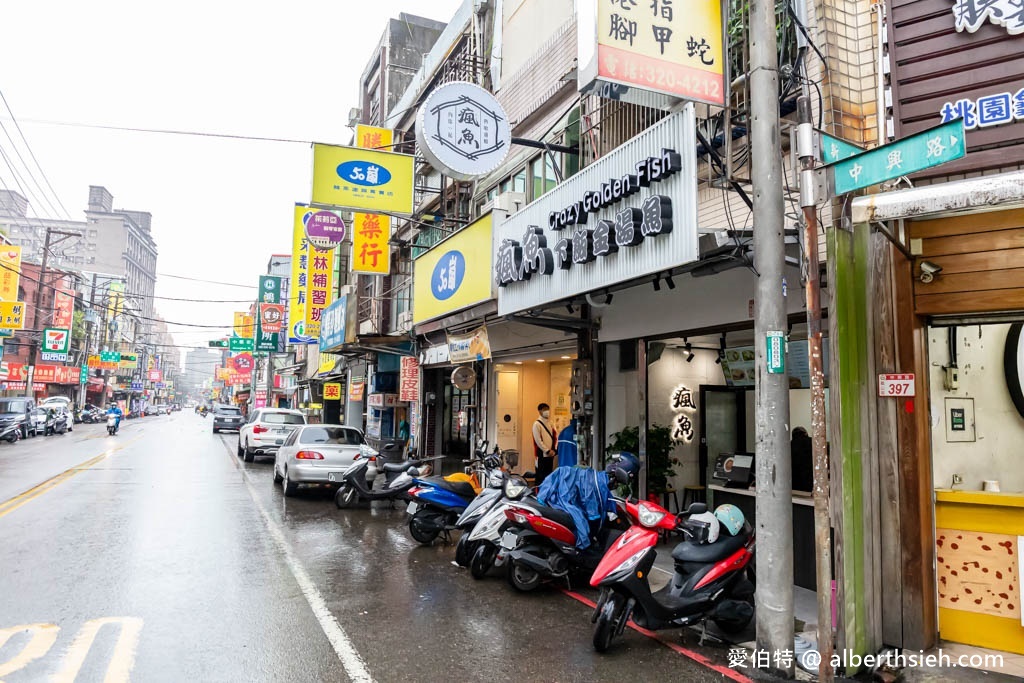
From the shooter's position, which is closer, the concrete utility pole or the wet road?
the wet road

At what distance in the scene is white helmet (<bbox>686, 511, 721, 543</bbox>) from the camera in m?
5.59

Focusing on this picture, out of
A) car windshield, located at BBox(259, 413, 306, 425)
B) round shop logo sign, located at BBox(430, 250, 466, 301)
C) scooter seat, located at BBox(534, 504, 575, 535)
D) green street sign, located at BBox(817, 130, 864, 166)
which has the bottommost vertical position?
scooter seat, located at BBox(534, 504, 575, 535)

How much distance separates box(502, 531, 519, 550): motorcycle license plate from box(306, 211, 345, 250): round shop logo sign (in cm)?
1517

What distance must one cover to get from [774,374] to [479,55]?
44.1ft

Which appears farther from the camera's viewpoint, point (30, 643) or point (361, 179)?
point (361, 179)

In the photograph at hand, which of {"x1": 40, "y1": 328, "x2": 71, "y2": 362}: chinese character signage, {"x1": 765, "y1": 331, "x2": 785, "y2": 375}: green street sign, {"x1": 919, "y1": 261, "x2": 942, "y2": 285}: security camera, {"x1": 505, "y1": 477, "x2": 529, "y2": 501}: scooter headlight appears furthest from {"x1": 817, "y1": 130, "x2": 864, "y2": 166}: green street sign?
{"x1": 40, "y1": 328, "x2": 71, "y2": 362}: chinese character signage

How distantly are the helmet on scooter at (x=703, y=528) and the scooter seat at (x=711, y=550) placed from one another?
0.16 ft

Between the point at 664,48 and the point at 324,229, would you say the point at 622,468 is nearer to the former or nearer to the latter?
the point at 664,48

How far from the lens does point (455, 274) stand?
12.9m

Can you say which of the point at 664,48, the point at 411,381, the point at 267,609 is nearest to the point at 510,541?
the point at 267,609

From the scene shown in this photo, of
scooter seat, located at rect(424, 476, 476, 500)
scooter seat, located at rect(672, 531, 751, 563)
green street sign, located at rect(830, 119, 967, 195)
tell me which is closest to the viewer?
green street sign, located at rect(830, 119, 967, 195)

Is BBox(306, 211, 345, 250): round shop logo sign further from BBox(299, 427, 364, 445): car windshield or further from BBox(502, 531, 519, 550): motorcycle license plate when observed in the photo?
Result: BBox(502, 531, 519, 550): motorcycle license plate

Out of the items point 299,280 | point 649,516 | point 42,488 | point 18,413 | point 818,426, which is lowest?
point 42,488

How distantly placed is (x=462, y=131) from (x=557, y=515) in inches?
231
